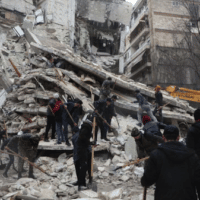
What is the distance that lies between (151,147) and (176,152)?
5.98 feet

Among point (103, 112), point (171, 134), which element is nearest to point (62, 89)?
point (103, 112)

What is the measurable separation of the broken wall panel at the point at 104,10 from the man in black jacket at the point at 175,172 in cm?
2420

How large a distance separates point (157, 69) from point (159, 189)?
68.1 ft

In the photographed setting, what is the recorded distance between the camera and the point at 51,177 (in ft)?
16.9

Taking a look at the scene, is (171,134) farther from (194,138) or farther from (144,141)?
(144,141)

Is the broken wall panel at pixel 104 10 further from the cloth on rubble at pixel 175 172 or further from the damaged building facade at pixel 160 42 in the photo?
the cloth on rubble at pixel 175 172

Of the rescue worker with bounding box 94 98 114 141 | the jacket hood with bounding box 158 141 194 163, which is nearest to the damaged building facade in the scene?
the rescue worker with bounding box 94 98 114 141

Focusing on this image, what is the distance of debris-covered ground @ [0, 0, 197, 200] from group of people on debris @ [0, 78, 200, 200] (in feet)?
2.08

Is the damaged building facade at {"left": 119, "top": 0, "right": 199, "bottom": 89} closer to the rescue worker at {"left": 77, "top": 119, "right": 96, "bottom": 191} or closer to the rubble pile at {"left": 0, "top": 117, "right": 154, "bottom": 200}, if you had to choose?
the rubble pile at {"left": 0, "top": 117, "right": 154, "bottom": 200}

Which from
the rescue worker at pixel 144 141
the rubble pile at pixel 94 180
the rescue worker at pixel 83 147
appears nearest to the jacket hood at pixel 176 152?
the rescue worker at pixel 144 141

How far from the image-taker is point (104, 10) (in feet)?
79.9

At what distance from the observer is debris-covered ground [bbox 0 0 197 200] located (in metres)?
4.49

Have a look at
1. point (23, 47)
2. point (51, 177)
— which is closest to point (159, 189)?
point (51, 177)

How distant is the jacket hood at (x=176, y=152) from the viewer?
6.49ft
